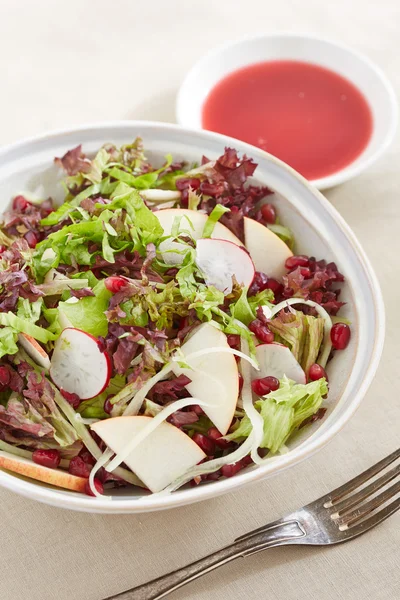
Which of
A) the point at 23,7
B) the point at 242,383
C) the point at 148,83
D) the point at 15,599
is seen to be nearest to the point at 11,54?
the point at 23,7

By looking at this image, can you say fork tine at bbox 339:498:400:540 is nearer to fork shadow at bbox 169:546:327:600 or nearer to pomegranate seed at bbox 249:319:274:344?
fork shadow at bbox 169:546:327:600

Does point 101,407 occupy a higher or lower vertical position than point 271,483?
lower

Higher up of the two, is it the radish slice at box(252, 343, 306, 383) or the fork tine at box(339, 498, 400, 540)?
the radish slice at box(252, 343, 306, 383)

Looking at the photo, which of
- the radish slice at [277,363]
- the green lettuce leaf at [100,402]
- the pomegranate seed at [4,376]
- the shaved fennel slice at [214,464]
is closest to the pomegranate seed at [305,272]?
the radish slice at [277,363]

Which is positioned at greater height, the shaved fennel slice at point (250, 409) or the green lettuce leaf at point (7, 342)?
the shaved fennel slice at point (250, 409)

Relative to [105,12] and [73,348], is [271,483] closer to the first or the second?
[73,348]

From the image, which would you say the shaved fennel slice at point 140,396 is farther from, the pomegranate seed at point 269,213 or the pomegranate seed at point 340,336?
the pomegranate seed at point 269,213

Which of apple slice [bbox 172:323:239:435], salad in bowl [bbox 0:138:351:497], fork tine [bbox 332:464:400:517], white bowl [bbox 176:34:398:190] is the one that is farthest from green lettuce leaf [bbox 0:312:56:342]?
white bowl [bbox 176:34:398:190]
